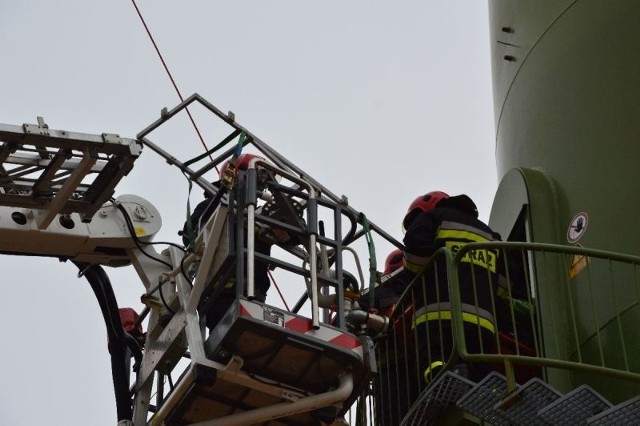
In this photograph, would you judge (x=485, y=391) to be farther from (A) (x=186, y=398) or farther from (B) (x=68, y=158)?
(B) (x=68, y=158)

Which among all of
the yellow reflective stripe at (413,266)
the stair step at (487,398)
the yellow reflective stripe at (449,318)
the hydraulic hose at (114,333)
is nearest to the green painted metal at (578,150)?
the yellow reflective stripe at (449,318)

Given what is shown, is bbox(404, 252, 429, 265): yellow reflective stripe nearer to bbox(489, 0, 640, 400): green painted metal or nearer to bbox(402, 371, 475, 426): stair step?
bbox(489, 0, 640, 400): green painted metal

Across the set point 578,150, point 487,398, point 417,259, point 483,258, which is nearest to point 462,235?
point 417,259

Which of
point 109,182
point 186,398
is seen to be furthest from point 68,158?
point 186,398

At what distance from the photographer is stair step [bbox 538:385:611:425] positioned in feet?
27.9

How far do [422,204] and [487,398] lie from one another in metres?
2.78

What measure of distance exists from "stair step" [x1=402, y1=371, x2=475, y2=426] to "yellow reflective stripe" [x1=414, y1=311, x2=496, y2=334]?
0.43m

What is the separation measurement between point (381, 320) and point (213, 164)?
5.84ft

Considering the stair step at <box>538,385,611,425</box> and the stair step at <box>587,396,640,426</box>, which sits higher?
the stair step at <box>538,385,611,425</box>

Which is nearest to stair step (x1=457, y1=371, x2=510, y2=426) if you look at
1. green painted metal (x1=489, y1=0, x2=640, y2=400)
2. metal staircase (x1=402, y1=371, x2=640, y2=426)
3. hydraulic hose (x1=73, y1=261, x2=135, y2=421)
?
metal staircase (x1=402, y1=371, x2=640, y2=426)

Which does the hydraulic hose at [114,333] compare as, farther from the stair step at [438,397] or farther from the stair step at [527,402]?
the stair step at [527,402]

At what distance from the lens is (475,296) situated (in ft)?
30.4

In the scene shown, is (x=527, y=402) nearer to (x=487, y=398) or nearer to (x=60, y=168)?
(x=487, y=398)

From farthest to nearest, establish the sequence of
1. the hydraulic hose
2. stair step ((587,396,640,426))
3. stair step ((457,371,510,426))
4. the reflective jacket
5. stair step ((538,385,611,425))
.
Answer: the hydraulic hose, the reflective jacket, stair step ((457,371,510,426)), stair step ((538,385,611,425)), stair step ((587,396,640,426))
